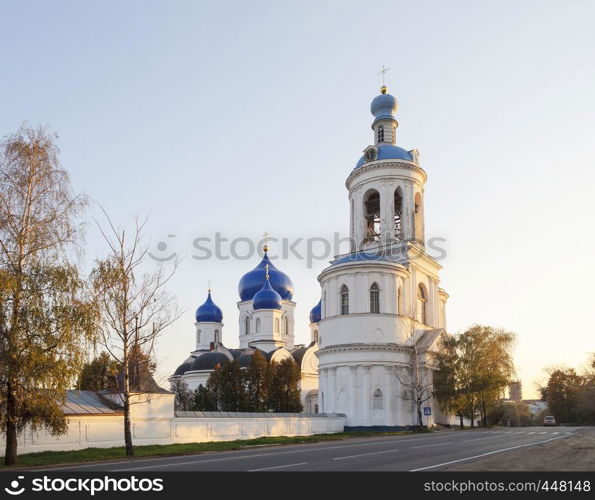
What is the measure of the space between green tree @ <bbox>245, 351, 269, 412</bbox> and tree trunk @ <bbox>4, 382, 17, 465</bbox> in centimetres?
3862

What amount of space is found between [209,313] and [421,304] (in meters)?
37.6

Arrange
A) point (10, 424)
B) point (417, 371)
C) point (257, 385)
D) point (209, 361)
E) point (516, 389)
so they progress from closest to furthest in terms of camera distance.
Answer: point (10, 424), point (417, 371), point (257, 385), point (209, 361), point (516, 389)

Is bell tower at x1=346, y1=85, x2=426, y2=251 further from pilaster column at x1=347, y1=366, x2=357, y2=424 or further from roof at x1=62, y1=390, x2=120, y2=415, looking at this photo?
roof at x1=62, y1=390, x2=120, y2=415

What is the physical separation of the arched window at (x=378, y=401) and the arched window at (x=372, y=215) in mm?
14220

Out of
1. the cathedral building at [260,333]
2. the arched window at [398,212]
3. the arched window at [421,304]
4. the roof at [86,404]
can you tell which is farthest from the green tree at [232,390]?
the roof at [86,404]

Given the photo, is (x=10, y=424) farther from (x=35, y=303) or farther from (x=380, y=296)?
(x=380, y=296)

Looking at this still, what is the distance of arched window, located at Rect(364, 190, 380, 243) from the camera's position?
2217 inches

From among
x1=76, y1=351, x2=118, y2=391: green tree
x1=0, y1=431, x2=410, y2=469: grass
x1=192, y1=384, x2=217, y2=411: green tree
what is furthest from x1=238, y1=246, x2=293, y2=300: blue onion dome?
x1=76, y1=351, x2=118, y2=391: green tree

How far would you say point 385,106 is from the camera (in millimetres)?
58781

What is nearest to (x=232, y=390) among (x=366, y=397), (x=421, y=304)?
(x=366, y=397)

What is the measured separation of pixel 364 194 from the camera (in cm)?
5641
